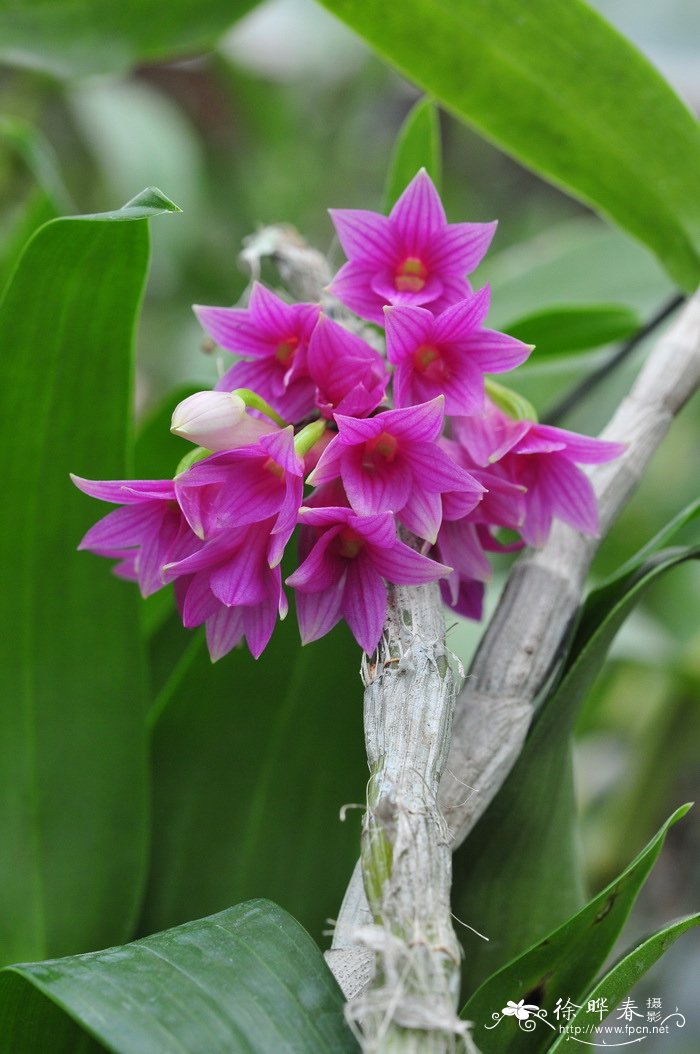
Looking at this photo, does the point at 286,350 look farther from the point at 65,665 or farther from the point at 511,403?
the point at 65,665

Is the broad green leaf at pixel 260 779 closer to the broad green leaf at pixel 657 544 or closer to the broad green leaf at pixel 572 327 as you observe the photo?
the broad green leaf at pixel 657 544

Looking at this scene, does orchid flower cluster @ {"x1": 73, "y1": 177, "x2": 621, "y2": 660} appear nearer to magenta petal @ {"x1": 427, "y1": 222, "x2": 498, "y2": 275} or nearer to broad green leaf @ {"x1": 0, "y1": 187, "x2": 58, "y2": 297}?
magenta petal @ {"x1": 427, "y1": 222, "x2": 498, "y2": 275}

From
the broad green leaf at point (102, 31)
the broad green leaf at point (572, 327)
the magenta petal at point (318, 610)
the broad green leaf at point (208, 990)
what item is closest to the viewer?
the broad green leaf at point (208, 990)

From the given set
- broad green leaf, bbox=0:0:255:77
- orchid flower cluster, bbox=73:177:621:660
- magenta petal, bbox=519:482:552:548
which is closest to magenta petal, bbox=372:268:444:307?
orchid flower cluster, bbox=73:177:621:660

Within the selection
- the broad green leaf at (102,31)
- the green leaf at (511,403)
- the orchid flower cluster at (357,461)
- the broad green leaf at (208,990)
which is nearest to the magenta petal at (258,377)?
the orchid flower cluster at (357,461)

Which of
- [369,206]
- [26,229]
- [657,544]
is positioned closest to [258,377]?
[657,544]

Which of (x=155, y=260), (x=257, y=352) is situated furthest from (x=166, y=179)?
(x=257, y=352)

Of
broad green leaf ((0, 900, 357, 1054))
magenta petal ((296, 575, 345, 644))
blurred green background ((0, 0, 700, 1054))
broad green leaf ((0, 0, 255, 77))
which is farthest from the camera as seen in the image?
blurred green background ((0, 0, 700, 1054))
